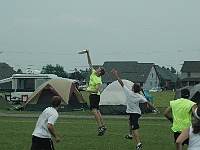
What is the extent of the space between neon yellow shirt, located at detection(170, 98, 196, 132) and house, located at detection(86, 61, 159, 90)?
88243 millimetres

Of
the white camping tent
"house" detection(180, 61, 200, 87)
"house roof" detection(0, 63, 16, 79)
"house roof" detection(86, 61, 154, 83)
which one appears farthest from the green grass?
"house" detection(180, 61, 200, 87)

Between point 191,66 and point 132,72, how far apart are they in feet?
40.9

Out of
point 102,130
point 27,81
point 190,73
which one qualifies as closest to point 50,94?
point 27,81

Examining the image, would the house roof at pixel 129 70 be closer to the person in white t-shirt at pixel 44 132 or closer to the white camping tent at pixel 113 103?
the white camping tent at pixel 113 103

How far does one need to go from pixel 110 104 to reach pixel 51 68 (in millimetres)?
112783

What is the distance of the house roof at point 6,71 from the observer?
89.9m

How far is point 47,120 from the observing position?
385 inches

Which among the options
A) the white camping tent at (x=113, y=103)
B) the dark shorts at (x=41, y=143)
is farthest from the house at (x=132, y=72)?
the dark shorts at (x=41, y=143)

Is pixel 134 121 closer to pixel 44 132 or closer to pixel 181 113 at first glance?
pixel 181 113

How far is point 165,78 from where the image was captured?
133750 millimetres

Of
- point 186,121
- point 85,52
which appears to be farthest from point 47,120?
point 85,52

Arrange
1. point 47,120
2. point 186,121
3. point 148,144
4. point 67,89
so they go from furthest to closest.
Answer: point 67,89 → point 148,144 → point 186,121 → point 47,120

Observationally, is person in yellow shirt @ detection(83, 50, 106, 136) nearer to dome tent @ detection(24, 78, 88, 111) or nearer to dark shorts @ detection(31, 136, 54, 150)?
dark shorts @ detection(31, 136, 54, 150)

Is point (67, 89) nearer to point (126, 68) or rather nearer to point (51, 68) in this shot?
point (126, 68)
